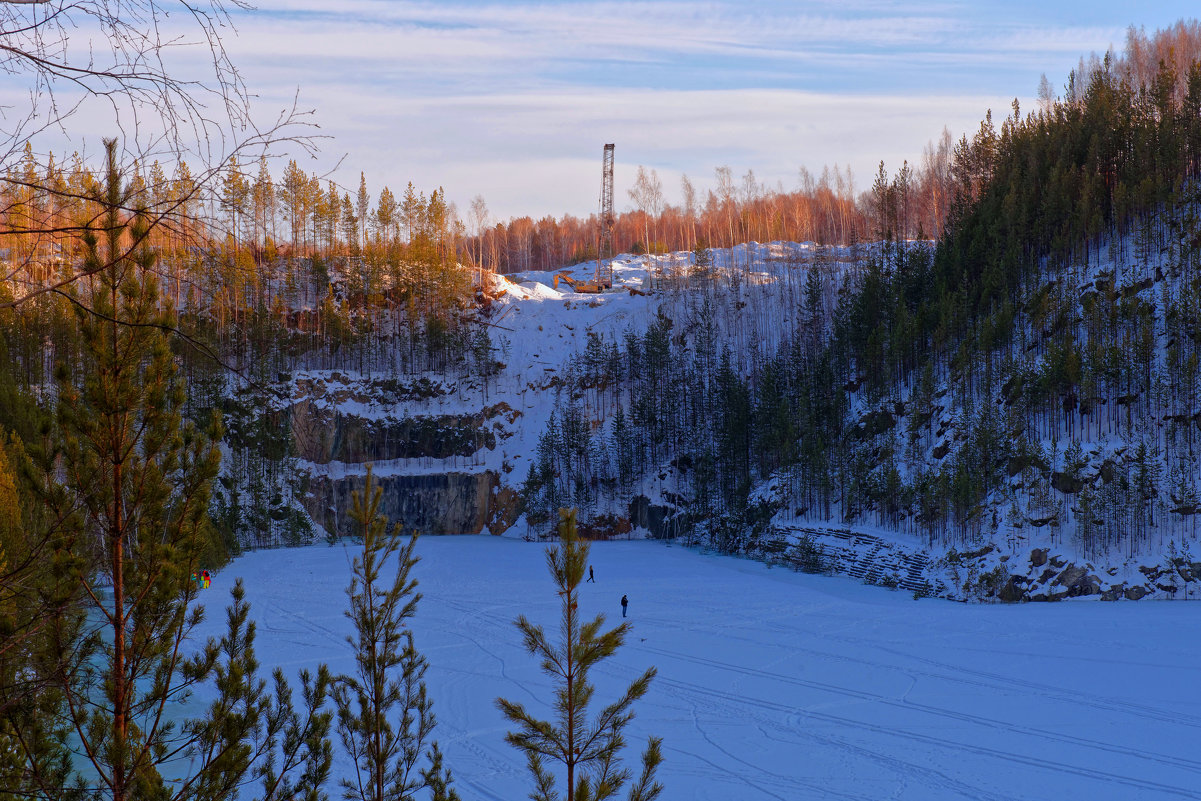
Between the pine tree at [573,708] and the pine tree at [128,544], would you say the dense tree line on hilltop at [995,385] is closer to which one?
the pine tree at [573,708]

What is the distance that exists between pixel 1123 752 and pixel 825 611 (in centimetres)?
1384

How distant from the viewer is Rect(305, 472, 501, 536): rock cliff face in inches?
2211

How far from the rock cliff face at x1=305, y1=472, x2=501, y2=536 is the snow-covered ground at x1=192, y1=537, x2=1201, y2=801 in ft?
72.2

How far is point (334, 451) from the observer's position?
59031 mm

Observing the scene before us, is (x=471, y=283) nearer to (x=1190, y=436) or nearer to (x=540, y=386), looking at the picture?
(x=540, y=386)

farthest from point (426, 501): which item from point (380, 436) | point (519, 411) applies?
point (519, 411)

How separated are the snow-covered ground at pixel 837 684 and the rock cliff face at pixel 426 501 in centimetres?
2200

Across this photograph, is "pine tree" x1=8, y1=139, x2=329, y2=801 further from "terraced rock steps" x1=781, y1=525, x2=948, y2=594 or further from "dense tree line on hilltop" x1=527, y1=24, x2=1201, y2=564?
"dense tree line on hilltop" x1=527, y1=24, x2=1201, y2=564

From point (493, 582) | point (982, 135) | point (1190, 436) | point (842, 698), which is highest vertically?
point (982, 135)

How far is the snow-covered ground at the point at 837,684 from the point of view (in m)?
14.0

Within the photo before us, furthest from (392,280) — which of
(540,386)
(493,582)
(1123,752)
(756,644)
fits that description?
(1123,752)

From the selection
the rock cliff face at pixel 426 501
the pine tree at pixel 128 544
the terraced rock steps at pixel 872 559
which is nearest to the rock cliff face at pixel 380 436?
the rock cliff face at pixel 426 501

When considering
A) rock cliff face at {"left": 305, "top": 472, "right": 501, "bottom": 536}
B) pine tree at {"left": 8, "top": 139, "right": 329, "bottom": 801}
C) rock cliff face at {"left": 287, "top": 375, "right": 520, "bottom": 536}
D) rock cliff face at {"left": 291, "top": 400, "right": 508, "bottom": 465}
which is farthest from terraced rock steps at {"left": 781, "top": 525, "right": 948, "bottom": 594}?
pine tree at {"left": 8, "top": 139, "right": 329, "bottom": 801}

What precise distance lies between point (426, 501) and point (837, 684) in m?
42.7
